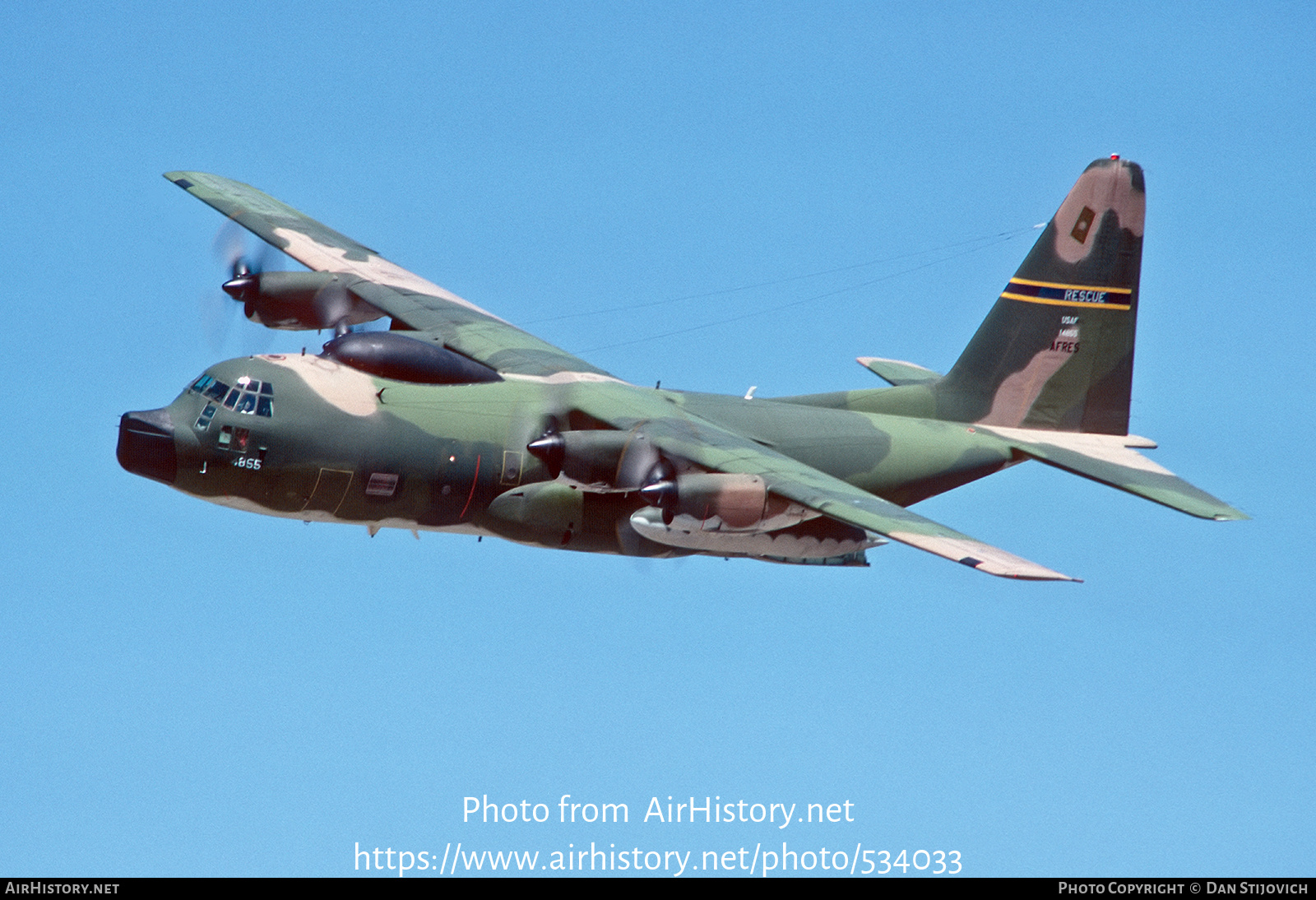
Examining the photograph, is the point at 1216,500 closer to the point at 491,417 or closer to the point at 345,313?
the point at 491,417

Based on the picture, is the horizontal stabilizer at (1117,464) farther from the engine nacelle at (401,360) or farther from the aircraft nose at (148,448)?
the aircraft nose at (148,448)

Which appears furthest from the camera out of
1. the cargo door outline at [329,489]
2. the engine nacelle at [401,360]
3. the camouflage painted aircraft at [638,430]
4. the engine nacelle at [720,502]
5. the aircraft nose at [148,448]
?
the engine nacelle at [401,360]

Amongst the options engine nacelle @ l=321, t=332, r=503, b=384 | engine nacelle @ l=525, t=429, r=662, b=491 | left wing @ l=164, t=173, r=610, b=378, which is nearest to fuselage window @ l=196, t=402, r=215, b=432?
engine nacelle @ l=321, t=332, r=503, b=384

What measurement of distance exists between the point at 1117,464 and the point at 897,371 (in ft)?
17.6

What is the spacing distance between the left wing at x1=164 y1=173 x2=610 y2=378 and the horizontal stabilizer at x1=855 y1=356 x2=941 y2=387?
7.20 metres

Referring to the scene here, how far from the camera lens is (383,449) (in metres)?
30.4

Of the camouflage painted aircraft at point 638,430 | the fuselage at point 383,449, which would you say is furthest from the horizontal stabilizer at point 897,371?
the fuselage at point 383,449

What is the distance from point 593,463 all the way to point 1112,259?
41.2 feet

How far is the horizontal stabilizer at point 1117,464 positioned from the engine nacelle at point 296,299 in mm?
12591

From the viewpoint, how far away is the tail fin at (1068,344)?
36188mm

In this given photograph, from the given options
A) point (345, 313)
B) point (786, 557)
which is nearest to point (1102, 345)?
point (786, 557)

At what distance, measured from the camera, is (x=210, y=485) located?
30.0 meters

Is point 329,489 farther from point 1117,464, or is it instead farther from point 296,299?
point 1117,464

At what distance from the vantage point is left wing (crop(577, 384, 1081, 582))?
2619 cm
